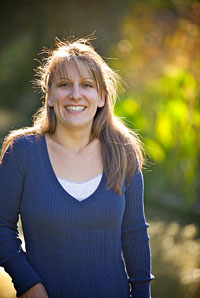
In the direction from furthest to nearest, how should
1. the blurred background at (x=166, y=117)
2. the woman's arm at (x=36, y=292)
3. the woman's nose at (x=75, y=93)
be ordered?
the blurred background at (x=166, y=117), the woman's nose at (x=75, y=93), the woman's arm at (x=36, y=292)

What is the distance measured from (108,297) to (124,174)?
529 mm

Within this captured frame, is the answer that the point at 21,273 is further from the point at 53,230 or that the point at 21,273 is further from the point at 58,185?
the point at 58,185

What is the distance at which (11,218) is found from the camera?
6.26 ft

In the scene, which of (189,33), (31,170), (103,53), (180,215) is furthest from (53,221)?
(103,53)

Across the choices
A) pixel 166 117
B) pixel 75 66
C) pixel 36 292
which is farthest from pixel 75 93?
pixel 166 117

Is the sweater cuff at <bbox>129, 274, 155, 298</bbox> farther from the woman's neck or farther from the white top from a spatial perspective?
the woman's neck

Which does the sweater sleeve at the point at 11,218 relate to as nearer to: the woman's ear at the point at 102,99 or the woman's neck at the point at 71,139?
the woman's neck at the point at 71,139

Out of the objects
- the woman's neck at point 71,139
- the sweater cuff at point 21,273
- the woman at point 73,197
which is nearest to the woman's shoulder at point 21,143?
the woman at point 73,197

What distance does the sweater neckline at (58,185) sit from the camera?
1.87 m

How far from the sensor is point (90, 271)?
1912 millimetres

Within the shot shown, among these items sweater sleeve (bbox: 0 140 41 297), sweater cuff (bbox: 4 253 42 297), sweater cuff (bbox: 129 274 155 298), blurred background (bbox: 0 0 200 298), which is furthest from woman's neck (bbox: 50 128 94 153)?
blurred background (bbox: 0 0 200 298)

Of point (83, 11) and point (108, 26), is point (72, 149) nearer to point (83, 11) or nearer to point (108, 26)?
point (108, 26)

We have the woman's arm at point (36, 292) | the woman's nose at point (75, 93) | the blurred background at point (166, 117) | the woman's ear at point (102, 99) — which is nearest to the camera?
the woman's arm at point (36, 292)

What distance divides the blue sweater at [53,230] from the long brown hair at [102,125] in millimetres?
70
